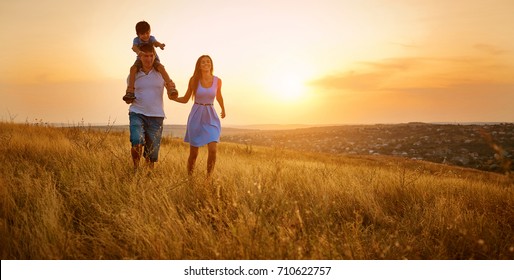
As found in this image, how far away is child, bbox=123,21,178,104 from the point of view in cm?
497

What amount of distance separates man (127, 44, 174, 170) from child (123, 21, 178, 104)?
0.07m

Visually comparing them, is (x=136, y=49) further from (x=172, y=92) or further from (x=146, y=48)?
(x=172, y=92)

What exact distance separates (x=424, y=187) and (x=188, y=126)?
3808 mm

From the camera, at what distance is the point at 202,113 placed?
208 inches

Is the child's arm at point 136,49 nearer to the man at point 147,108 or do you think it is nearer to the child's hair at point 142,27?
the man at point 147,108

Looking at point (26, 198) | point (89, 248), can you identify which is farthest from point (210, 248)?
point (26, 198)

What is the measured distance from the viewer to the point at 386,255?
2.70 m

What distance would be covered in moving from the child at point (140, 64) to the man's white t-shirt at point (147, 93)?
0.24ft

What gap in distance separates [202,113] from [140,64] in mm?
1182

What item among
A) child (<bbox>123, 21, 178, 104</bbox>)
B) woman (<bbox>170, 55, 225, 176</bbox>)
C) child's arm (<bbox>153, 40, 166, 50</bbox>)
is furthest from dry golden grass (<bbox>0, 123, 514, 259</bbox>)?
child's arm (<bbox>153, 40, 166, 50</bbox>)

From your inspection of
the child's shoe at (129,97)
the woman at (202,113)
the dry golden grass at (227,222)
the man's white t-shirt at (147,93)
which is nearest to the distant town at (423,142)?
the woman at (202,113)

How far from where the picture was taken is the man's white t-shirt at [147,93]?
5.04 m

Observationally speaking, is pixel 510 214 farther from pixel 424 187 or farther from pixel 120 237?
pixel 120 237

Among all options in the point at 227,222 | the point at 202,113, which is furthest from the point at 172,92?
the point at 227,222
